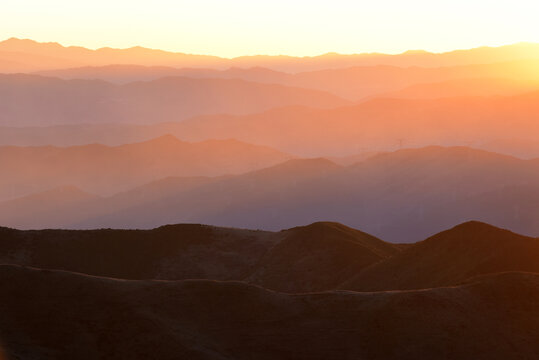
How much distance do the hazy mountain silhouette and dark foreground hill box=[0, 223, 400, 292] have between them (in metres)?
9.13

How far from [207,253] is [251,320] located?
54062 mm

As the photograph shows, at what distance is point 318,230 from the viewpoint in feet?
387

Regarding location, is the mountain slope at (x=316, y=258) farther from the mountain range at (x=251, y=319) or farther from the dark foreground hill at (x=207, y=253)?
the mountain range at (x=251, y=319)

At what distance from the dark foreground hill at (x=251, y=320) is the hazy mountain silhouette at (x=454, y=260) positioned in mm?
17002

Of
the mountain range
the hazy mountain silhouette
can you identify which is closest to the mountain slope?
the hazy mountain silhouette

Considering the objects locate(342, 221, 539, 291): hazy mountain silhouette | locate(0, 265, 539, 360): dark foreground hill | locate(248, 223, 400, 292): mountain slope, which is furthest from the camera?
locate(248, 223, 400, 292): mountain slope

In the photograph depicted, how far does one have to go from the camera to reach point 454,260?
92.0 metres

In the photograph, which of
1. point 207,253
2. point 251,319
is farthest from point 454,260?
point 207,253

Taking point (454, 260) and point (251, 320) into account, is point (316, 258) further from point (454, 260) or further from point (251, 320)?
point (251, 320)

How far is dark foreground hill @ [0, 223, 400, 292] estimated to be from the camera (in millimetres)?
109625

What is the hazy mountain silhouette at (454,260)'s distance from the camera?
3430 inches

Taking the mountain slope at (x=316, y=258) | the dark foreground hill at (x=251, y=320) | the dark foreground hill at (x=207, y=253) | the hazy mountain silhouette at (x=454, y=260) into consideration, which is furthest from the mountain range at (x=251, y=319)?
the dark foreground hill at (x=207, y=253)

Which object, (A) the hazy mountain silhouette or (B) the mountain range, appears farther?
(A) the hazy mountain silhouette

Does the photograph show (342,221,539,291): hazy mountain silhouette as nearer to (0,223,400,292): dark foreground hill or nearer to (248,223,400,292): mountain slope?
(248,223,400,292): mountain slope
